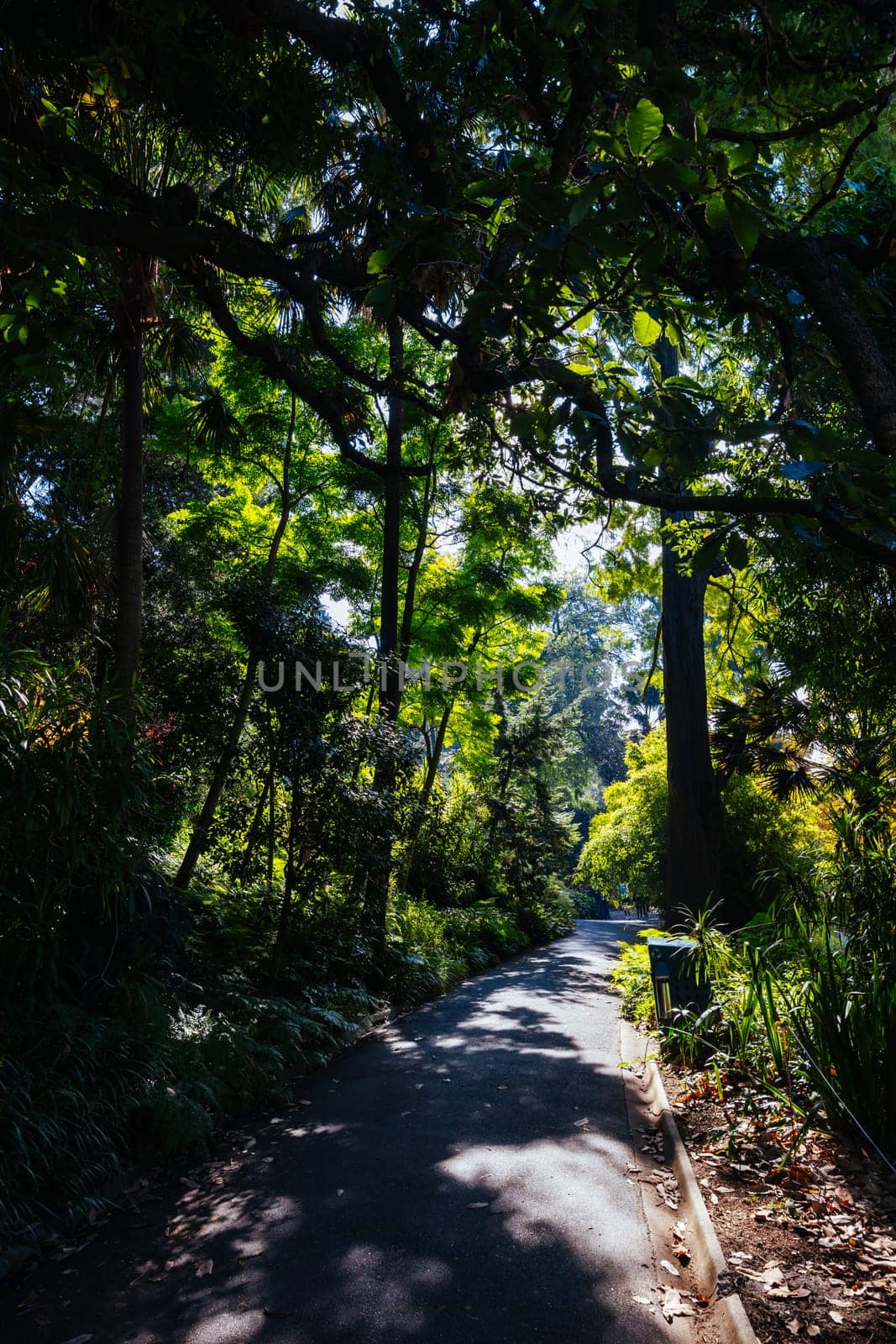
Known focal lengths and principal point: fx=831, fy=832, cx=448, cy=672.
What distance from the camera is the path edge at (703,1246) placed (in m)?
3.21

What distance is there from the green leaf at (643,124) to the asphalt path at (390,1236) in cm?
419

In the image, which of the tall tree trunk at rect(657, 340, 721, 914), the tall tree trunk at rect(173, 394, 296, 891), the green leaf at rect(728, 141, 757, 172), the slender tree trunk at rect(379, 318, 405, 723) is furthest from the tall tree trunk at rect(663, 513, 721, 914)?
the green leaf at rect(728, 141, 757, 172)

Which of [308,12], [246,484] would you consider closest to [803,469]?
[308,12]

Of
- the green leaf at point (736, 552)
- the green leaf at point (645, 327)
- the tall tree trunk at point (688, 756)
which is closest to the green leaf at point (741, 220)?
the green leaf at point (645, 327)

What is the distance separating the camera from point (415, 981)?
1190 cm

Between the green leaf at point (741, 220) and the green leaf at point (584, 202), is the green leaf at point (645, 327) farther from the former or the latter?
the green leaf at point (584, 202)

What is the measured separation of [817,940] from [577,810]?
5294cm

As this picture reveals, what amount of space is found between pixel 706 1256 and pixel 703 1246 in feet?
0.36

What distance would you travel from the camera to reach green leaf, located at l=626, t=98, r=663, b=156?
7.72 ft

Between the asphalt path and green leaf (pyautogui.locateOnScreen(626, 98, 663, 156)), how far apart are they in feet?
13.7

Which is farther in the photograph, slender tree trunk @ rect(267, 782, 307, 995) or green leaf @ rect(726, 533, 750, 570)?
slender tree trunk @ rect(267, 782, 307, 995)

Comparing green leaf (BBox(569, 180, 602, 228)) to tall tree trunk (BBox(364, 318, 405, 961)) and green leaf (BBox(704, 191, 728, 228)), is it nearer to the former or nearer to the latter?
green leaf (BBox(704, 191, 728, 228))

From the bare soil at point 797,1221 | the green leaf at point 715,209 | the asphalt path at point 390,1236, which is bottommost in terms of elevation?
the asphalt path at point 390,1236

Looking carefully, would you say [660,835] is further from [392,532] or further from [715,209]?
[715,209]
